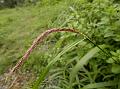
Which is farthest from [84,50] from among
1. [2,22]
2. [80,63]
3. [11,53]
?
[2,22]

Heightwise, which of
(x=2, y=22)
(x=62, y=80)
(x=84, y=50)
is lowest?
(x=2, y=22)

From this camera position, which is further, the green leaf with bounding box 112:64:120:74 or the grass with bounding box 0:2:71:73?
the grass with bounding box 0:2:71:73

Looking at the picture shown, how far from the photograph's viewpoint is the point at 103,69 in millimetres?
1830

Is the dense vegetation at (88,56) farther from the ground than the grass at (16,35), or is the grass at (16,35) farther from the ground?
the dense vegetation at (88,56)

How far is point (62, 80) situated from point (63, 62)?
5.4 inches

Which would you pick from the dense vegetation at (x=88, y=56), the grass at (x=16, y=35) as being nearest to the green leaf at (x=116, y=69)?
the dense vegetation at (x=88, y=56)

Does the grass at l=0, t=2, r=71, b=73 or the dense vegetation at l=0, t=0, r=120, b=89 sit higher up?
the dense vegetation at l=0, t=0, r=120, b=89

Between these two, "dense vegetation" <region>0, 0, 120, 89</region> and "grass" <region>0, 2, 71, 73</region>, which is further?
"grass" <region>0, 2, 71, 73</region>

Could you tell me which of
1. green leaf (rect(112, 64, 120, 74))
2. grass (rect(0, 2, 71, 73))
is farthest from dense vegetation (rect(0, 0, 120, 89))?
grass (rect(0, 2, 71, 73))

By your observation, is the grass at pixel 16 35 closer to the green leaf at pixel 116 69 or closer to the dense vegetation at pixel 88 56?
the dense vegetation at pixel 88 56

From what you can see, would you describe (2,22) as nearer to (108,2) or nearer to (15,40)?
(15,40)

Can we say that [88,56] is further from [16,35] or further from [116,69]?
[16,35]

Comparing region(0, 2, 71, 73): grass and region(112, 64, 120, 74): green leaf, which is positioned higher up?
region(112, 64, 120, 74): green leaf

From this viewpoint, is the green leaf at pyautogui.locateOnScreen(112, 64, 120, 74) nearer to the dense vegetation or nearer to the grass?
the dense vegetation
